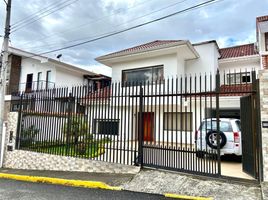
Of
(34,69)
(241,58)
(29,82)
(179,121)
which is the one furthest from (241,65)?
(29,82)

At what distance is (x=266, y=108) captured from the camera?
196 inches

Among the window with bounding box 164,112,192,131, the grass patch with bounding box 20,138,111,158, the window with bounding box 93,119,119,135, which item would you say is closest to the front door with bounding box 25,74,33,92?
the grass patch with bounding box 20,138,111,158

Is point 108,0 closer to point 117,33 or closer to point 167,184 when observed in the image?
point 117,33

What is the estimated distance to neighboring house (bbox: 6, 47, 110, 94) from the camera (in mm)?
20062

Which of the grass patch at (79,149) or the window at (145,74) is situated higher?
the window at (145,74)

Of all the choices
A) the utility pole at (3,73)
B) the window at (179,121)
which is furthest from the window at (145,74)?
the utility pole at (3,73)

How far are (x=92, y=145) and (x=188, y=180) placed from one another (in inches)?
139

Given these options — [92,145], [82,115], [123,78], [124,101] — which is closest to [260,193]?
[124,101]

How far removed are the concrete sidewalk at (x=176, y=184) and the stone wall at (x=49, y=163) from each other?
0.27 m

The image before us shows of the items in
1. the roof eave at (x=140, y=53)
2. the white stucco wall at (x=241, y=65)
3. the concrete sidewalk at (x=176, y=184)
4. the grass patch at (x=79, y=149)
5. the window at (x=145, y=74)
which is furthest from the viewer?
the white stucco wall at (x=241, y=65)

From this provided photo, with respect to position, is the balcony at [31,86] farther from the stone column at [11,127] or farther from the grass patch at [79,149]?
the grass patch at [79,149]

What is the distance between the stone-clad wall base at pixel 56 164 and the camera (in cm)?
678

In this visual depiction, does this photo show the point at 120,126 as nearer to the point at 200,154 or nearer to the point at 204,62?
the point at 200,154

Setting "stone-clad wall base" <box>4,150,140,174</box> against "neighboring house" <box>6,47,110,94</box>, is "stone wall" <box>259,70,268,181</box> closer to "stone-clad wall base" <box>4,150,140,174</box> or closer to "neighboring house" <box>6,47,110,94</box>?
"stone-clad wall base" <box>4,150,140,174</box>
